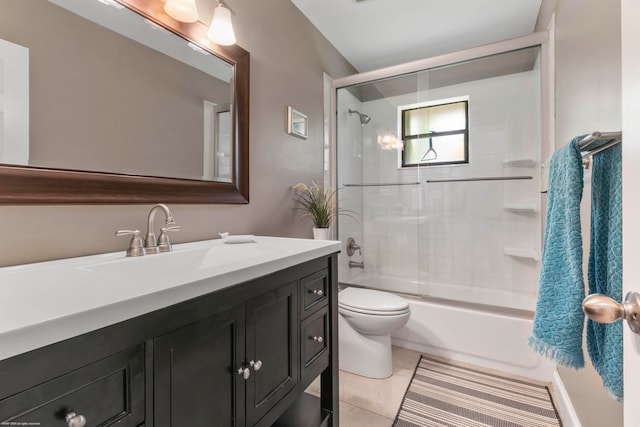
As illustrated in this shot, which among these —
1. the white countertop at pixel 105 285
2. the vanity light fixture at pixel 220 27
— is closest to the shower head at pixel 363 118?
the vanity light fixture at pixel 220 27

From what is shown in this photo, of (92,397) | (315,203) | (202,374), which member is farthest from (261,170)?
(92,397)

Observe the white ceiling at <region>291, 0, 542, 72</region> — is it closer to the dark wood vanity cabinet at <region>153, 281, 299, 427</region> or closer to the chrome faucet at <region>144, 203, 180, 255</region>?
the chrome faucet at <region>144, 203, 180, 255</region>

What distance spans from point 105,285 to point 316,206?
138 cm

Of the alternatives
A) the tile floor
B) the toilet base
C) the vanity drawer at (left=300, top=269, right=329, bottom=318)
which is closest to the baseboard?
the tile floor

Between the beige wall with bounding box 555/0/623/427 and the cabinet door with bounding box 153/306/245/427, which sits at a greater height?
the beige wall with bounding box 555/0/623/427

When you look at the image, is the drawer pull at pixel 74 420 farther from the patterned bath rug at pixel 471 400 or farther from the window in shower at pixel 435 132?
the window in shower at pixel 435 132

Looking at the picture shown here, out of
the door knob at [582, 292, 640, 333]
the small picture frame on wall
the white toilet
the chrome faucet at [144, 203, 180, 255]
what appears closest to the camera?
the door knob at [582, 292, 640, 333]

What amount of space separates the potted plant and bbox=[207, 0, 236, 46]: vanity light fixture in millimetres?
Answer: 912

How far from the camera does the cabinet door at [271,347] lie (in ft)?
2.76

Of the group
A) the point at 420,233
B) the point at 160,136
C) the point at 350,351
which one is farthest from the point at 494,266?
the point at 160,136

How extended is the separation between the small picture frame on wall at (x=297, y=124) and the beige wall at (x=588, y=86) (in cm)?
143

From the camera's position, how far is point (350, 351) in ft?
6.30

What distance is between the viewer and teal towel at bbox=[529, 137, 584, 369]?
2.22 ft

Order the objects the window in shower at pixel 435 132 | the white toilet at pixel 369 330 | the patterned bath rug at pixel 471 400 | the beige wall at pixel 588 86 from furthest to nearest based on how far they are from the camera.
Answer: the window in shower at pixel 435 132 → the white toilet at pixel 369 330 → the patterned bath rug at pixel 471 400 → the beige wall at pixel 588 86
